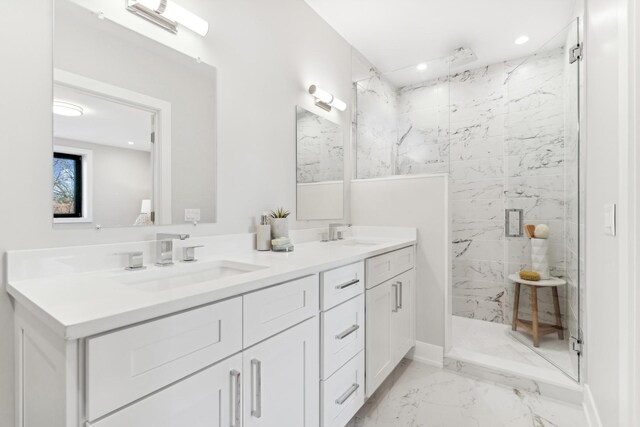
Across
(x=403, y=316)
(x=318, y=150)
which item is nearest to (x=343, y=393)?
(x=403, y=316)

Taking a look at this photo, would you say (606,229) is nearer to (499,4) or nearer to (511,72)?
(499,4)

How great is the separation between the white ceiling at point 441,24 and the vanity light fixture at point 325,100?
60cm

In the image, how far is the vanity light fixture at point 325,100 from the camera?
7.12 ft

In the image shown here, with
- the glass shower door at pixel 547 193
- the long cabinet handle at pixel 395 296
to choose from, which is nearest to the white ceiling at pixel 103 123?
the long cabinet handle at pixel 395 296

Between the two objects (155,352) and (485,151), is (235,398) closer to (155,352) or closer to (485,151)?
(155,352)

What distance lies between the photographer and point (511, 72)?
2.83 metres

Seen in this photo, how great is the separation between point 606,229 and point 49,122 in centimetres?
213

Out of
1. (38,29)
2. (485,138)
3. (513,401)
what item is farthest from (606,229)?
(38,29)

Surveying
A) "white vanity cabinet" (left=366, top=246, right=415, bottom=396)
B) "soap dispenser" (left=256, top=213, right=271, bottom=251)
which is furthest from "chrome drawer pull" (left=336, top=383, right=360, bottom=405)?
"soap dispenser" (left=256, top=213, right=271, bottom=251)

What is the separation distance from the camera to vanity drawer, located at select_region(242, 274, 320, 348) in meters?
0.95

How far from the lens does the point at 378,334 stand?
67.7 inches

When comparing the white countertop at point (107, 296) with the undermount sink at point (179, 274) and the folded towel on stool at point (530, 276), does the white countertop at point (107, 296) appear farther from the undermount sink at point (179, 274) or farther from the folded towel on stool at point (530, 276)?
the folded towel on stool at point (530, 276)

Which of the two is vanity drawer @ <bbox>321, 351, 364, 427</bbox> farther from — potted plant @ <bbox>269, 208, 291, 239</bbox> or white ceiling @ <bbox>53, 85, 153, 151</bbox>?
white ceiling @ <bbox>53, 85, 153, 151</bbox>

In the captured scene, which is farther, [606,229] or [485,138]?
[485,138]
